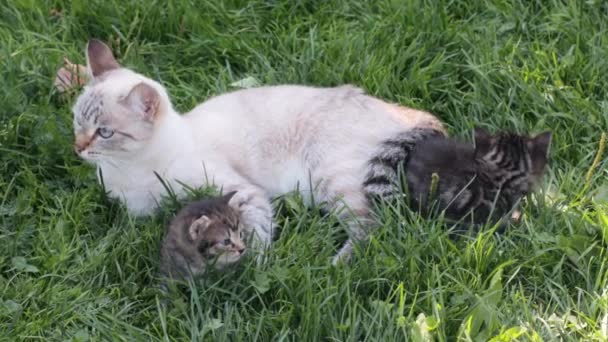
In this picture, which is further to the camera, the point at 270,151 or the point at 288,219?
the point at 270,151

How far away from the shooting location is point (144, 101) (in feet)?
16.1

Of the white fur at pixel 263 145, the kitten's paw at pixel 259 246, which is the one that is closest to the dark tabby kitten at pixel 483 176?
the white fur at pixel 263 145

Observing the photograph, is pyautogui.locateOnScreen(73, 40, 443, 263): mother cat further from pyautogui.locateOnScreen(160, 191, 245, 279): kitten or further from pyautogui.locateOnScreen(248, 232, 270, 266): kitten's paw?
pyautogui.locateOnScreen(160, 191, 245, 279): kitten

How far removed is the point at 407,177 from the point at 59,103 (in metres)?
2.16

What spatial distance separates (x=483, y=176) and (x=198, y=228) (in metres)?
1.40

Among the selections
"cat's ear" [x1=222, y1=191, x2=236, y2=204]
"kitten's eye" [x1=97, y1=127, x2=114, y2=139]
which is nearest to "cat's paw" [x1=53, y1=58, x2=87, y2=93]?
"kitten's eye" [x1=97, y1=127, x2=114, y2=139]

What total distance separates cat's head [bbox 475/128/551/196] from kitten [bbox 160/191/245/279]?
4.26ft

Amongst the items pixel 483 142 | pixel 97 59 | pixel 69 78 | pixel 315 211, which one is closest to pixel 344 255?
pixel 315 211

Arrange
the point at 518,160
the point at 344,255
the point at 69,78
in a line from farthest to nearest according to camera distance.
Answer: the point at 69,78
the point at 518,160
the point at 344,255

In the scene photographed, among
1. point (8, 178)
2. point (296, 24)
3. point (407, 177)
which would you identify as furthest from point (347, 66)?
point (8, 178)

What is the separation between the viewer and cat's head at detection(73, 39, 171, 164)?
4883 mm

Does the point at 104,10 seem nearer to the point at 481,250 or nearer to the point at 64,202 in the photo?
the point at 64,202

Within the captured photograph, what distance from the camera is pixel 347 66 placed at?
5645mm

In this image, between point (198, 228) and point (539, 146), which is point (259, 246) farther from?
point (539, 146)
